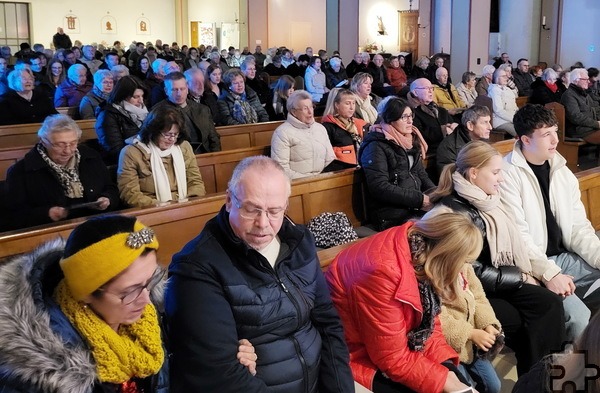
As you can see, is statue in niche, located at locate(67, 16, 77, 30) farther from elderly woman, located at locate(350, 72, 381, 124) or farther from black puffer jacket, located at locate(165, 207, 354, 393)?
black puffer jacket, located at locate(165, 207, 354, 393)

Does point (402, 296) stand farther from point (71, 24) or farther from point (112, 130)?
point (71, 24)

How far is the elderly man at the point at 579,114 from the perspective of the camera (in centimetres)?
831

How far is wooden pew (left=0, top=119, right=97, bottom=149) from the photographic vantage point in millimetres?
5980

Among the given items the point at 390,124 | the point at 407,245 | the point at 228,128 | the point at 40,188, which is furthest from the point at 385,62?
the point at 407,245

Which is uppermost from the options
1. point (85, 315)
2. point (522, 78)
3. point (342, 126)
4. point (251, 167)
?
point (522, 78)

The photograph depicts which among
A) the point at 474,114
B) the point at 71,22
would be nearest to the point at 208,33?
the point at 71,22

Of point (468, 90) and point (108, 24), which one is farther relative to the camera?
point (108, 24)

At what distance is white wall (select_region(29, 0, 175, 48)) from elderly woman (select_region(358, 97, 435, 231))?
1866 centimetres

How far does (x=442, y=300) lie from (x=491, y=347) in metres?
0.40

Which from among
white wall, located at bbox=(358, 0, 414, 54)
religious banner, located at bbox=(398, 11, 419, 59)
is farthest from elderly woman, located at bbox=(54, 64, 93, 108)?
white wall, located at bbox=(358, 0, 414, 54)

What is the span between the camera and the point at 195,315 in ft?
6.29

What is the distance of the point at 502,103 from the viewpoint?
8773 mm

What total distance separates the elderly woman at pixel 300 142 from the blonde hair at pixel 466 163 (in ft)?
5.82

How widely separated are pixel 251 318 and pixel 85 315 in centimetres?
52
